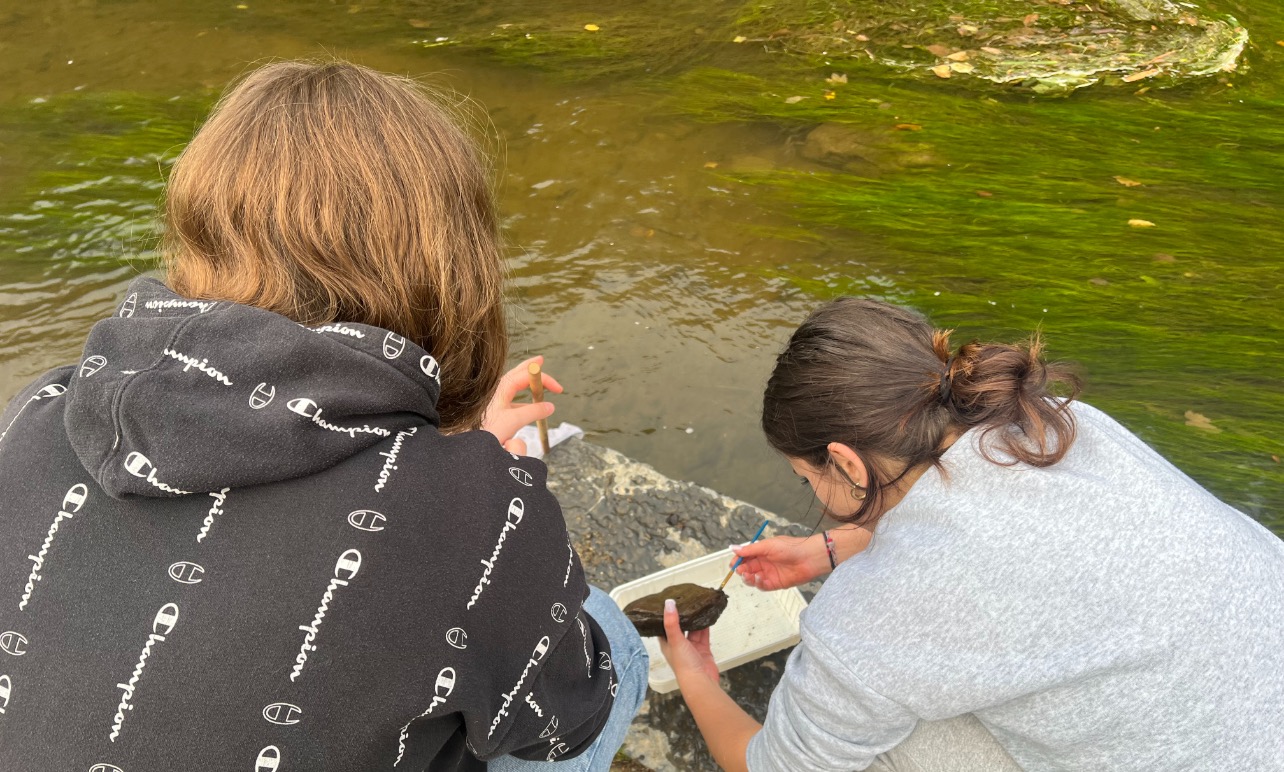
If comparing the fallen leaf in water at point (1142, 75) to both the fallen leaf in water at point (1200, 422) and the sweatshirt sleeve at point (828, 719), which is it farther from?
the sweatshirt sleeve at point (828, 719)

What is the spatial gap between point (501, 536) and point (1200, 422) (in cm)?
296

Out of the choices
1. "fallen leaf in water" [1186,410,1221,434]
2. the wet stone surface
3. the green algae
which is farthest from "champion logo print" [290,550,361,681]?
the green algae

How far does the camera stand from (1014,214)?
387cm

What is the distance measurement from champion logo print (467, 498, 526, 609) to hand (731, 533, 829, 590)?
1127 mm

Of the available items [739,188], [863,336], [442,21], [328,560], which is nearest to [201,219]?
[328,560]

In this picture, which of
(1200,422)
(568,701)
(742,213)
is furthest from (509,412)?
(1200,422)

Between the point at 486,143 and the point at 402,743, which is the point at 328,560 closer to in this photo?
the point at 402,743

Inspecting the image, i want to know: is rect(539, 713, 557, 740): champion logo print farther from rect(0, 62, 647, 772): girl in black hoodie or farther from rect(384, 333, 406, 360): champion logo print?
rect(384, 333, 406, 360): champion logo print

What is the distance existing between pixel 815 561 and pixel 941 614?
852 mm

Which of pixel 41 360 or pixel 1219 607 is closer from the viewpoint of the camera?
pixel 1219 607

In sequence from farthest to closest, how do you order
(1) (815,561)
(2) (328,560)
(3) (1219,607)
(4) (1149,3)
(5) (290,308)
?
(4) (1149,3) < (1) (815,561) < (3) (1219,607) < (5) (290,308) < (2) (328,560)

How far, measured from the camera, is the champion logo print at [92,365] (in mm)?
946

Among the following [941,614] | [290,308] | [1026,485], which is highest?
[290,308]

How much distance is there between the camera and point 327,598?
37.5 inches
